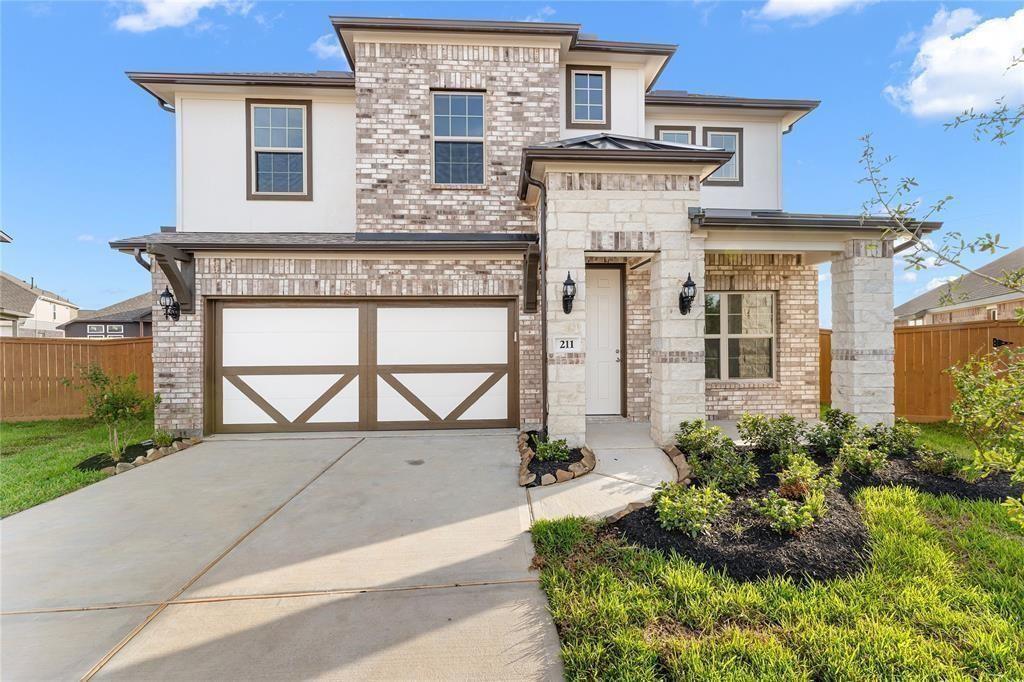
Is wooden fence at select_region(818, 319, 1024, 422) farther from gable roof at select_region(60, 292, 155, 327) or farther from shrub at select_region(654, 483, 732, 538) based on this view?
gable roof at select_region(60, 292, 155, 327)

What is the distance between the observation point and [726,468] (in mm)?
4766

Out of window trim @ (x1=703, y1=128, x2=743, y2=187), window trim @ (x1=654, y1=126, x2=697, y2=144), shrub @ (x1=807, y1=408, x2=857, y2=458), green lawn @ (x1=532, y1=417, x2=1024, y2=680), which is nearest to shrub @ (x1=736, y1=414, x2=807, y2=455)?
shrub @ (x1=807, y1=408, x2=857, y2=458)

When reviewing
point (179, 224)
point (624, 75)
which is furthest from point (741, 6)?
point (179, 224)

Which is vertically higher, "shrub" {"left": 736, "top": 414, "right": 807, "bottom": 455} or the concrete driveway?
"shrub" {"left": 736, "top": 414, "right": 807, "bottom": 455}

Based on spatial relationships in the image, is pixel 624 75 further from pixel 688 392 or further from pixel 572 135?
pixel 688 392

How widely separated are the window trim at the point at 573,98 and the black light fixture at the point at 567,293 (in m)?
3.89

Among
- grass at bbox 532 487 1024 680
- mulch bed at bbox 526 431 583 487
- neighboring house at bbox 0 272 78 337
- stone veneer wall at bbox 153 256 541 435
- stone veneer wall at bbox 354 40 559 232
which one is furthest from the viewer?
neighboring house at bbox 0 272 78 337

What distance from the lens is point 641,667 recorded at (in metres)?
2.29

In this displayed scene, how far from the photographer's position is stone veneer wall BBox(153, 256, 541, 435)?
7.28m

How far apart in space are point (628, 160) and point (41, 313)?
138ft

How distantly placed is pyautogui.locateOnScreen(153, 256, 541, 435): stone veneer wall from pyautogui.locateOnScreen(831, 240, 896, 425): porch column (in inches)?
184

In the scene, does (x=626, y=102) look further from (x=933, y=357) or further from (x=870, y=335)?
(x=933, y=357)

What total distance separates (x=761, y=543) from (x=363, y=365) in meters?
6.23

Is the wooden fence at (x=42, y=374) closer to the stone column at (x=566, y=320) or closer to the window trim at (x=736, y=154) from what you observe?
the stone column at (x=566, y=320)
